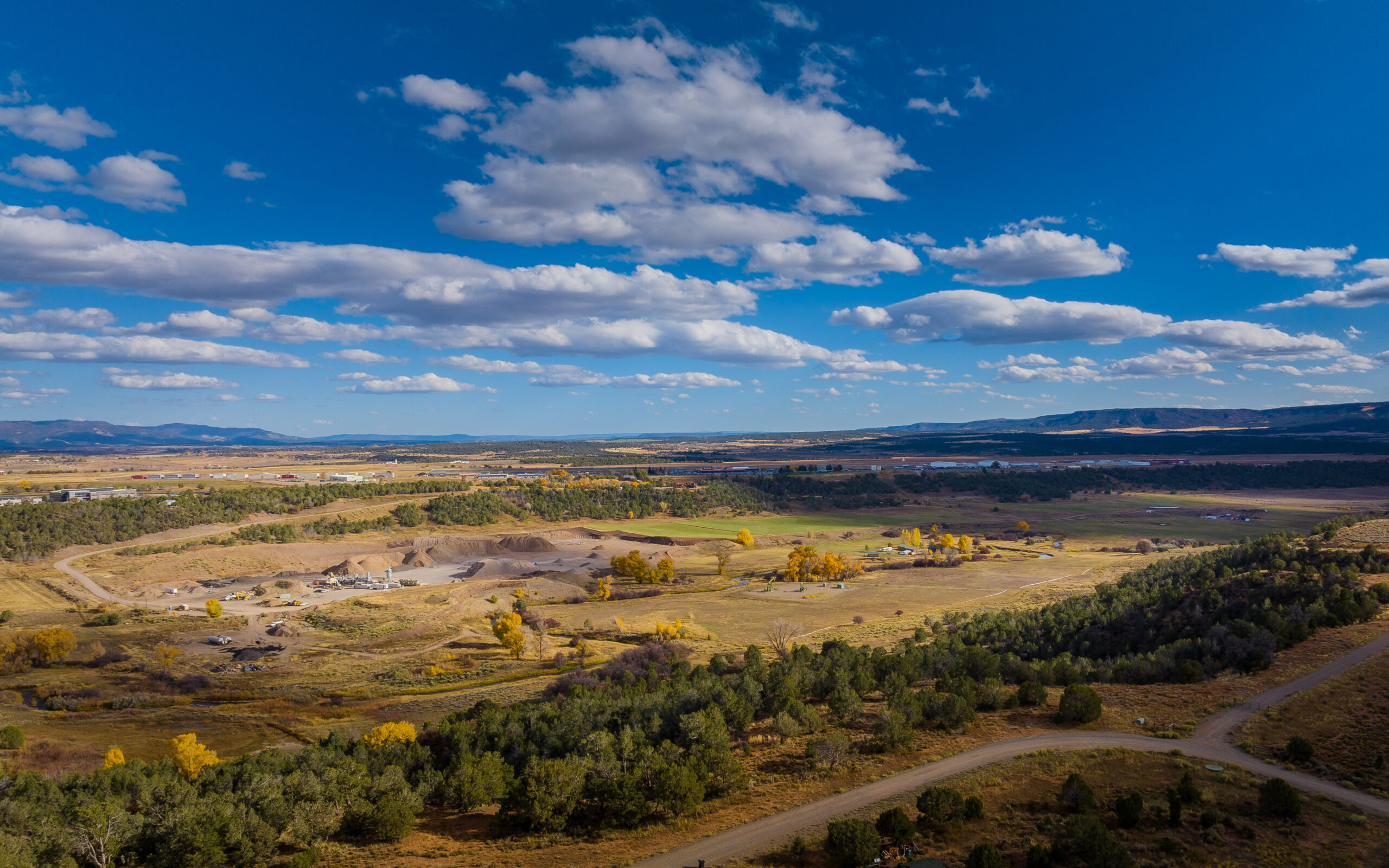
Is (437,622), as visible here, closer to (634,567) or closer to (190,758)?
(634,567)

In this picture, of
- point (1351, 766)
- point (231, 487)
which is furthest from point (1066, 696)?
point (231, 487)

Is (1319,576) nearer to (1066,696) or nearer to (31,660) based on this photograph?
(1066,696)

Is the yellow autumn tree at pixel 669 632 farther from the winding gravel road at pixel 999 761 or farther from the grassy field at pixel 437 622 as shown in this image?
the winding gravel road at pixel 999 761

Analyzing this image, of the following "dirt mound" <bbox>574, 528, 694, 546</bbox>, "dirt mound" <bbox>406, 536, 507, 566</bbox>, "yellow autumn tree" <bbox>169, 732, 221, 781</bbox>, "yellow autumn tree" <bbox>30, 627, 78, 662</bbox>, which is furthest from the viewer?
"dirt mound" <bbox>574, 528, 694, 546</bbox>

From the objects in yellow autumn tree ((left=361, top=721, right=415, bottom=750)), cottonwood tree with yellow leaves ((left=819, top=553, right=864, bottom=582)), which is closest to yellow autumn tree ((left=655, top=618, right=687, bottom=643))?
yellow autumn tree ((left=361, top=721, right=415, bottom=750))

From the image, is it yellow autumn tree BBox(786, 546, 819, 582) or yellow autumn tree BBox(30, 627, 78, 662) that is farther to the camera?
yellow autumn tree BBox(786, 546, 819, 582)

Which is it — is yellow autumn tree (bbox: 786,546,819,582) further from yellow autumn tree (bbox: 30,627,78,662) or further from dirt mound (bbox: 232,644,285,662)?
yellow autumn tree (bbox: 30,627,78,662)

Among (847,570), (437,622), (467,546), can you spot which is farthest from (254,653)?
(847,570)
